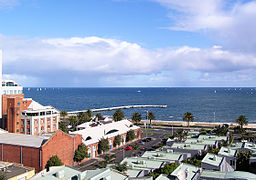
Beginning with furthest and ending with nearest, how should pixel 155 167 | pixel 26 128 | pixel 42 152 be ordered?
pixel 26 128
pixel 42 152
pixel 155 167

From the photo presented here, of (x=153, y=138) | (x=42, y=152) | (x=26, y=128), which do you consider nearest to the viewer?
(x=42, y=152)

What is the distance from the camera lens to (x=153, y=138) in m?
101

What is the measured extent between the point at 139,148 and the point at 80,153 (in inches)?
931

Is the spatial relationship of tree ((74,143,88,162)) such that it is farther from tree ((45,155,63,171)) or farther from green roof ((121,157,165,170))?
green roof ((121,157,165,170))

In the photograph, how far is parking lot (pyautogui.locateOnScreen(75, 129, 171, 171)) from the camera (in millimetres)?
68312

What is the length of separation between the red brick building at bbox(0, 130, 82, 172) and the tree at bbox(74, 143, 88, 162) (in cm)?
99

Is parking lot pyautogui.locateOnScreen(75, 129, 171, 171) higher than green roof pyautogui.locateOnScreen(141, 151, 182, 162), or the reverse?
green roof pyautogui.locateOnScreen(141, 151, 182, 162)

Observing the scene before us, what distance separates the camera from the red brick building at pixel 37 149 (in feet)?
→ 193

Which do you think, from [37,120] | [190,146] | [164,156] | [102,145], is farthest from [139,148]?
[37,120]

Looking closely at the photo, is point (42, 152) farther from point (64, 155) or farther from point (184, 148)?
point (184, 148)

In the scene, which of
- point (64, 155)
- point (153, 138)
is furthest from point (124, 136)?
point (64, 155)

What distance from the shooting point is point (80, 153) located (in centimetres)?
6750

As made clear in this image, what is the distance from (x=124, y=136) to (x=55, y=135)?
35273mm

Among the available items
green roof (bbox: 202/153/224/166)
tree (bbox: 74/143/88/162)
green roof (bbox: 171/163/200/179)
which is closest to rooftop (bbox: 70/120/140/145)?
tree (bbox: 74/143/88/162)
